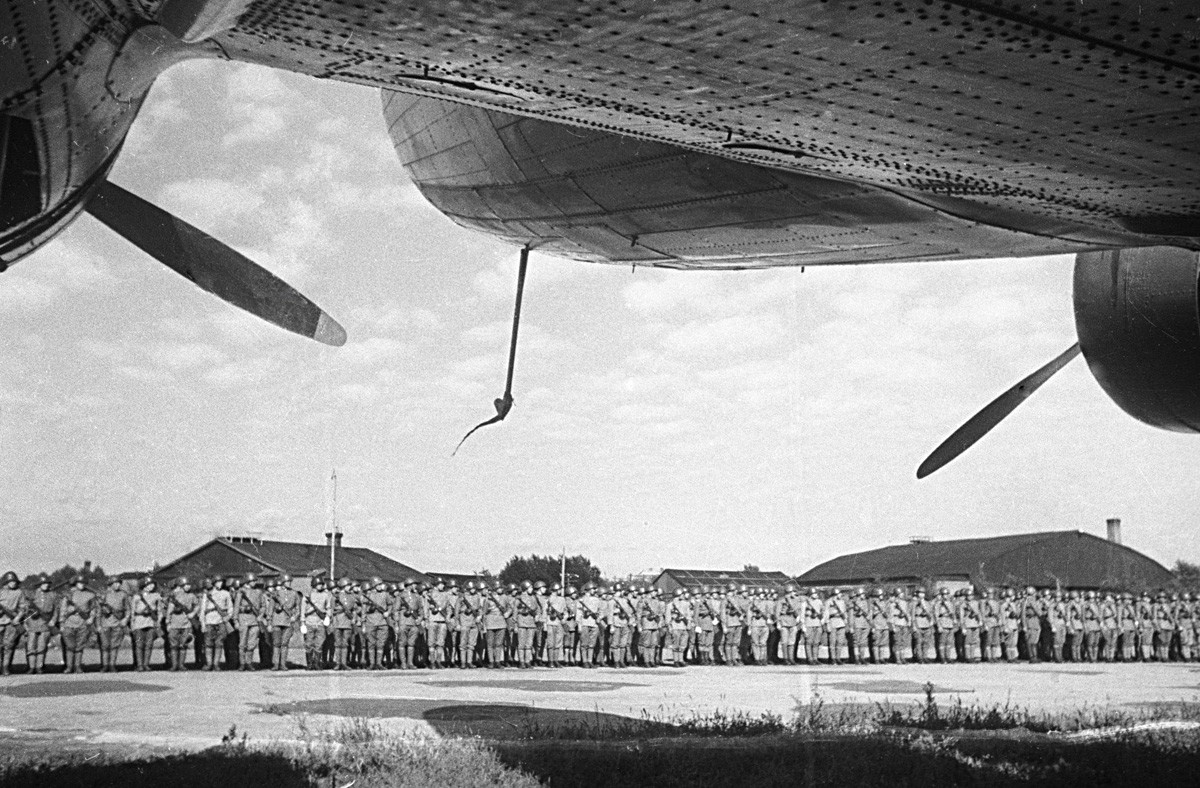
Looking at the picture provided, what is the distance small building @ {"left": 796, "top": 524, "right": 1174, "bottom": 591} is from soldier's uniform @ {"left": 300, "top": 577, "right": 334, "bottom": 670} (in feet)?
86.8

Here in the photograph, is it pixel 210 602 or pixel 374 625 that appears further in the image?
pixel 374 625

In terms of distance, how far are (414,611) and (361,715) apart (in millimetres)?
7036

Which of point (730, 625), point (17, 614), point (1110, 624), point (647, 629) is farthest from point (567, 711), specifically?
point (1110, 624)

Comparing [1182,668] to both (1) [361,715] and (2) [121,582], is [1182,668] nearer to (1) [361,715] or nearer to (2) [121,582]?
(1) [361,715]

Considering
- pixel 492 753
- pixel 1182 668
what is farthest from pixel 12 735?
pixel 1182 668

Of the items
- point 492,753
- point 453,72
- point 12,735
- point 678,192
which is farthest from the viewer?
point 12,735

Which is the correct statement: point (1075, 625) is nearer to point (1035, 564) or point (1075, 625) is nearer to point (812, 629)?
point (812, 629)

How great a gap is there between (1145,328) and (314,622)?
471 inches

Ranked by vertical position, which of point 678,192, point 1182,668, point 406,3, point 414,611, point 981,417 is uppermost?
point 678,192

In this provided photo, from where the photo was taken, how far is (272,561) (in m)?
29.7

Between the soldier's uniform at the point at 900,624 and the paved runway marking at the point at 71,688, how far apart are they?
44.2ft

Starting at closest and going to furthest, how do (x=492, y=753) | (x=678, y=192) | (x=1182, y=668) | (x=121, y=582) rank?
(x=678, y=192), (x=492, y=753), (x=121, y=582), (x=1182, y=668)

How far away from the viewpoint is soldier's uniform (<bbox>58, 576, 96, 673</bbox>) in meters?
13.2

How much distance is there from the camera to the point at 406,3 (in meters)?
2.38
